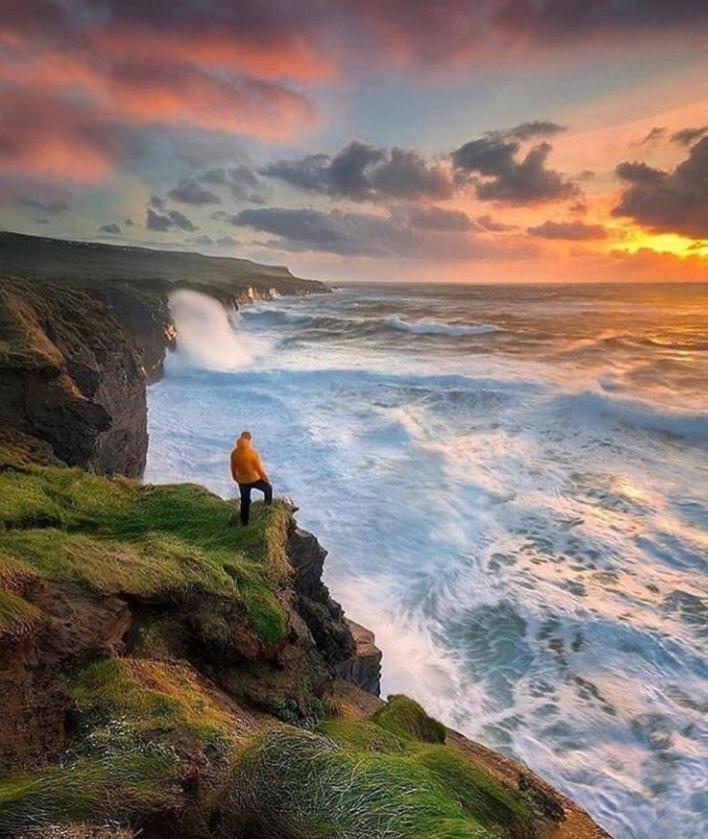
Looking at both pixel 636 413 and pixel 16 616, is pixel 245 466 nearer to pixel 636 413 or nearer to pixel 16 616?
pixel 16 616

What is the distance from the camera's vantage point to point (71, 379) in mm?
11789

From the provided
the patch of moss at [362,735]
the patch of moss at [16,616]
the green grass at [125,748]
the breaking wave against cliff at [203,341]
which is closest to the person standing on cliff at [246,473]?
the green grass at [125,748]

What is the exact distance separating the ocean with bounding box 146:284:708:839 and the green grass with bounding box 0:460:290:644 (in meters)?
3.84

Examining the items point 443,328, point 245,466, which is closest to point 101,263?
point 443,328

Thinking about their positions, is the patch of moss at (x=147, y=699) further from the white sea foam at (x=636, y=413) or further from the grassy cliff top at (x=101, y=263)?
the grassy cliff top at (x=101, y=263)

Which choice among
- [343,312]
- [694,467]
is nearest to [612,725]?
[694,467]

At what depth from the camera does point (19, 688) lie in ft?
13.9

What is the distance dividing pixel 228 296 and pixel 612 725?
57183 mm

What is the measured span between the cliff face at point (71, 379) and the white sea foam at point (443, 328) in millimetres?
37589

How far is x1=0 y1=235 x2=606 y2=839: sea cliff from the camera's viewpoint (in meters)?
3.43

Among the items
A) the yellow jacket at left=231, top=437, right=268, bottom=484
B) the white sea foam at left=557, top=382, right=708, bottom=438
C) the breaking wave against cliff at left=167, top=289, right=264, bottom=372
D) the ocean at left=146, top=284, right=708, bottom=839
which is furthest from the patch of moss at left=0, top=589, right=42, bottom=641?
the breaking wave against cliff at left=167, top=289, right=264, bottom=372

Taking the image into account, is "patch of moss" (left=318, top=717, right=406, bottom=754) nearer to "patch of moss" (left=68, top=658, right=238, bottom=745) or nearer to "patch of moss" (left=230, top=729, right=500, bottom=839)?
"patch of moss" (left=68, top=658, right=238, bottom=745)

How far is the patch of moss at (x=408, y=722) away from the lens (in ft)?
19.9

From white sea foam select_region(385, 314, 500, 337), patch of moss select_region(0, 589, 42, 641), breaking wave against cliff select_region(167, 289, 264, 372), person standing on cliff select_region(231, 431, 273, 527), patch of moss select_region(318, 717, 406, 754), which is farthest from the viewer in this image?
white sea foam select_region(385, 314, 500, 337)
